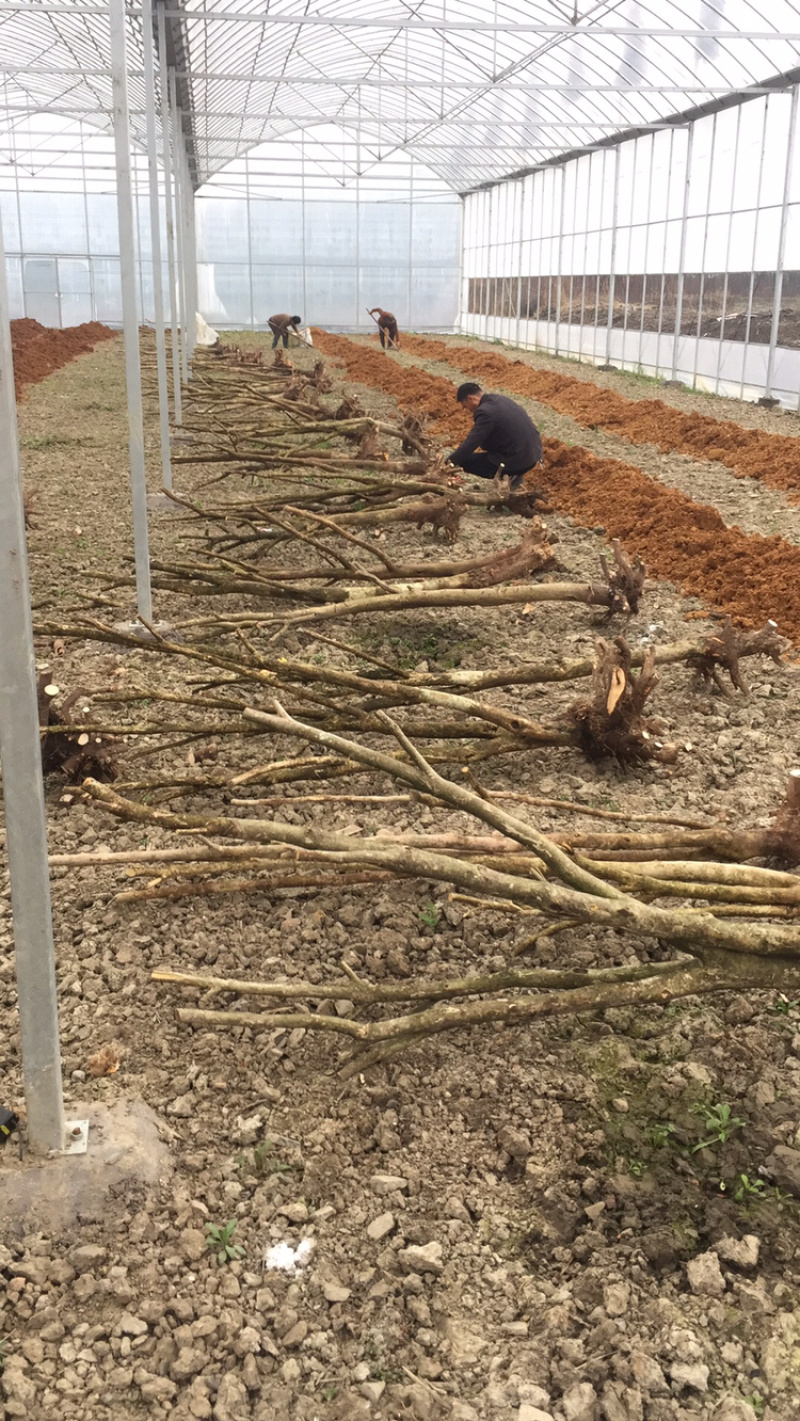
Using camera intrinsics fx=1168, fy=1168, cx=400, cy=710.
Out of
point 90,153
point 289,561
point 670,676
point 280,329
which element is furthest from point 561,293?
point 670,676

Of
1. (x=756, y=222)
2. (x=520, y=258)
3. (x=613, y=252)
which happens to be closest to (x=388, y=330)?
(x=520, y=258)

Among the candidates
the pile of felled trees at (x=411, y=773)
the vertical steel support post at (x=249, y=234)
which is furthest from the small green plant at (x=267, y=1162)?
the vertical steel support post at (x=249, y=234)

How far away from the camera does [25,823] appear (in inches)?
99.2

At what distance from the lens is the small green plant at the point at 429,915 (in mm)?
3721

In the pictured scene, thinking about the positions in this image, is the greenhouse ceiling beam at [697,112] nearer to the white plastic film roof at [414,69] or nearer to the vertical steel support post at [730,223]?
the white plastic film roof at [414,69]

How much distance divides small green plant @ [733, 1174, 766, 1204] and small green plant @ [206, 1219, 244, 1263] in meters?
1.12

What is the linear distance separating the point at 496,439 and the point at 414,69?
74.5ft

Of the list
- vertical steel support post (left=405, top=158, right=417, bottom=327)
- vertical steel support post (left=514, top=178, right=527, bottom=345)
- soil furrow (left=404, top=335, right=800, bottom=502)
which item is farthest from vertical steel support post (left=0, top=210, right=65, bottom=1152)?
vertical steel support post (left=405, top=158, right=417, bottom=327)

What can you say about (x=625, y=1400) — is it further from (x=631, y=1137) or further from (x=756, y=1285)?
(x=631, y=1137)

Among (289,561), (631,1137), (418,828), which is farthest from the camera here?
(289,561)

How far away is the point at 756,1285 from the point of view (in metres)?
2.40

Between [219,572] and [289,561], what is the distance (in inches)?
78.2

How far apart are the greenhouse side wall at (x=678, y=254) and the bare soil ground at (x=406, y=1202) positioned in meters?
15.2

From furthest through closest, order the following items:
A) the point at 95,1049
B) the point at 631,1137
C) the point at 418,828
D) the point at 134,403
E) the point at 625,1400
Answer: the point at 134,403 < the point at 418,828 < the point at 95,1049 < the point at 631,1137 < the point at 625,1400
